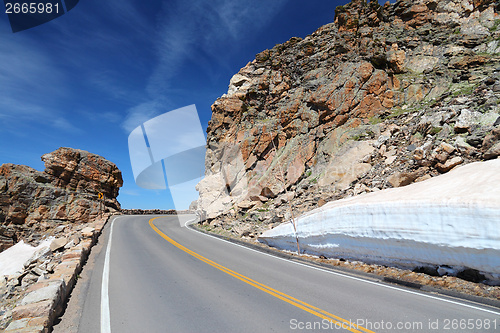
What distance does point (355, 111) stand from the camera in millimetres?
24797

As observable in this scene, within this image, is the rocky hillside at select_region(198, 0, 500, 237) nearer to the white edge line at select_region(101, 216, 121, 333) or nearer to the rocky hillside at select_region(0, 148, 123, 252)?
the white edge line at select_region(101, 216, 121, 333)

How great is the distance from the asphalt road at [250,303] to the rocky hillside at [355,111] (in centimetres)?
597

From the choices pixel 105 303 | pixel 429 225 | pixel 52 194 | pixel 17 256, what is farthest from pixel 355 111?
pixel 52 194

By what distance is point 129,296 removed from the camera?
7281mm

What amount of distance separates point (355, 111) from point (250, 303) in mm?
22654

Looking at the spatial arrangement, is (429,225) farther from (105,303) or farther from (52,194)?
(52,194)

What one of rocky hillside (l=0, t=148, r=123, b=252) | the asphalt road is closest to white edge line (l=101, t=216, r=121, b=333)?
the asphalt road

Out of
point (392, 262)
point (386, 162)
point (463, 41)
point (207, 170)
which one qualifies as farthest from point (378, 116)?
point (207, 170)

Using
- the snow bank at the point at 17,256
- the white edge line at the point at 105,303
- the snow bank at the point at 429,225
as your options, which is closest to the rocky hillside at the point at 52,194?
the snow bank at the point at 17,256

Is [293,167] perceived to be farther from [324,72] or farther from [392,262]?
[392,262]

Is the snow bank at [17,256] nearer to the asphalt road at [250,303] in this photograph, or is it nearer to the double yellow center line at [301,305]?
the asphalt road at [250,303]

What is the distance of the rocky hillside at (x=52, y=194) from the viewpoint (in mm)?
33531

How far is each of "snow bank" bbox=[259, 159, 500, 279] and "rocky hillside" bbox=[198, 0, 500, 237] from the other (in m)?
2.94

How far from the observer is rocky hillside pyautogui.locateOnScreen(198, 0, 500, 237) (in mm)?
15883
